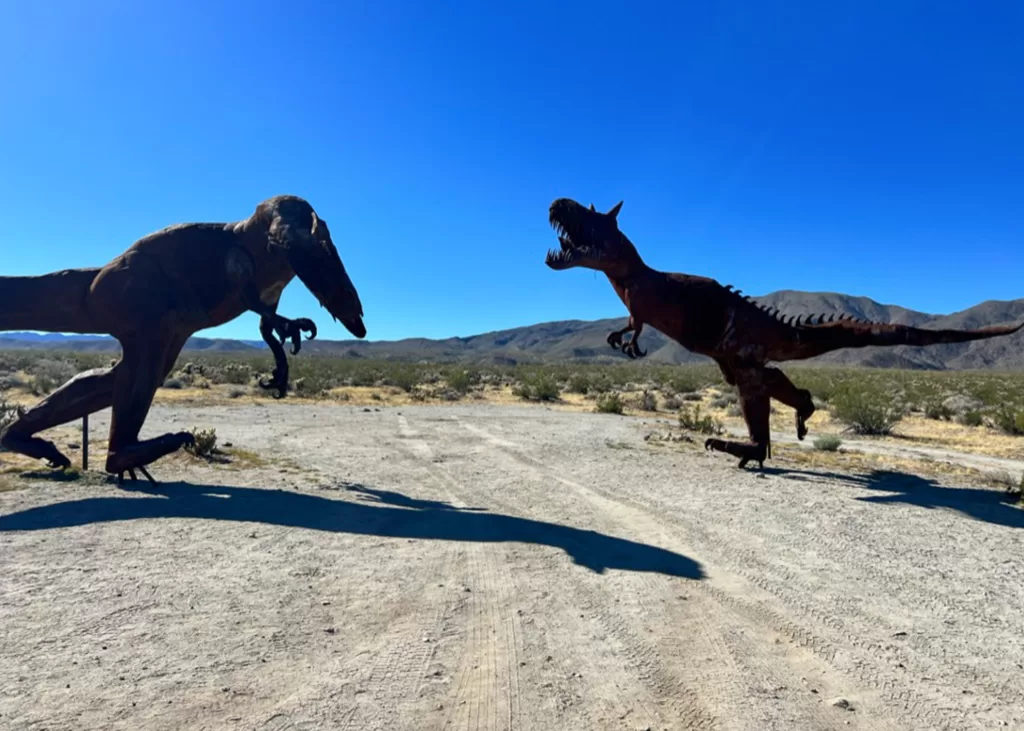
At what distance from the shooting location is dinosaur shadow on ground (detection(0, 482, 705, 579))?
522cm

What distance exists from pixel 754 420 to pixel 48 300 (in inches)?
402

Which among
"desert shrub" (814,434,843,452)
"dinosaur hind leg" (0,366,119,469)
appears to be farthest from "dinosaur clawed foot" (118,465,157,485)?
"desert shrub" (814,434,843,452)

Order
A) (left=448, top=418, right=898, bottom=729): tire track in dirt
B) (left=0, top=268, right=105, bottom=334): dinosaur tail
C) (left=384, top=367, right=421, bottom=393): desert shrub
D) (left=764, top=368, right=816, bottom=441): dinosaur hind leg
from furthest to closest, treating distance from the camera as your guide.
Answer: (left=384, top=367, right=421, bottom=393): desert shrub, (left=764, top=368, right=816, bottom=441): dinosaur hind leg, (left=0, top=268, right=105, bottom=334): dinosaur tail, (left=448, top=418, right=898, bottom=729): tire track in dirt

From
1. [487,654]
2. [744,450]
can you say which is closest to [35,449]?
[487,654]

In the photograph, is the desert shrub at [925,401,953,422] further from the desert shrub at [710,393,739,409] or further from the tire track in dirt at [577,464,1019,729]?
the tire track in dirt at [577,464,1019,729]

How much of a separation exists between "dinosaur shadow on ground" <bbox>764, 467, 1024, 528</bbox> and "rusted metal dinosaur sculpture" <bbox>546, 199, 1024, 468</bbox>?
39.0 inches

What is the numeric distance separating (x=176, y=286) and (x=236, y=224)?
114 cm

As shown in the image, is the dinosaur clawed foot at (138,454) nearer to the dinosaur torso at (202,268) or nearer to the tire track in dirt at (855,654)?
the dinosaur torso at (202,268)

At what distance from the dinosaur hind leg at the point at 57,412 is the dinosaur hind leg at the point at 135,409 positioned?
0.44 meters

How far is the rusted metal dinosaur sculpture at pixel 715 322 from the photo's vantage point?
9.68 m

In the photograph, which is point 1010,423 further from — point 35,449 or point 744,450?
point 35,449

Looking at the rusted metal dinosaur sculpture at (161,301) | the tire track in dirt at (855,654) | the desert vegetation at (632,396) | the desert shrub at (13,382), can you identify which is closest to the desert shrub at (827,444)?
the desert vegetation at (632,396)

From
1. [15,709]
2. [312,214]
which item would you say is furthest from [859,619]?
[312,214]

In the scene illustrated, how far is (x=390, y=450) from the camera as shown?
11.4 m
